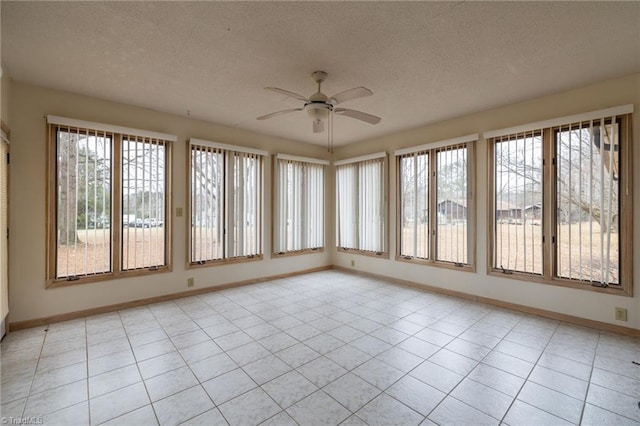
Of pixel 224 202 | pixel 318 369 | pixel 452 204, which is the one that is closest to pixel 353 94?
pixel 318 369

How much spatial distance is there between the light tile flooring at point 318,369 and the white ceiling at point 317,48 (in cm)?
274

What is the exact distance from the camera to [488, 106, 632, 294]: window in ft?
10.1

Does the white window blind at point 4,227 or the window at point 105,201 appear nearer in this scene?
the white window blind at point 4,227

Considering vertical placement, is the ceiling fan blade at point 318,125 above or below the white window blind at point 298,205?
above

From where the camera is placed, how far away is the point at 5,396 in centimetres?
201

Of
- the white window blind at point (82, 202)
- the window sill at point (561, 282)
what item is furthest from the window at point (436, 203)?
the white window blind at point (82, 202)

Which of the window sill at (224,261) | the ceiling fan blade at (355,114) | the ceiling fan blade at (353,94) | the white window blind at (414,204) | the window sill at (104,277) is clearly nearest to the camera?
the ceiling fan blade at (353,94)

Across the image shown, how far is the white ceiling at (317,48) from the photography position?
2.03 metres

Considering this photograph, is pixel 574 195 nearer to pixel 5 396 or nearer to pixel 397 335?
pixel 397 335

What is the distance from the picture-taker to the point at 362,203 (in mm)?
5762

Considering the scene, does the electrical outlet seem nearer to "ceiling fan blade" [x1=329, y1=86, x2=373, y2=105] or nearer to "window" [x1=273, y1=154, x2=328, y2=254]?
"ceiling fan blade" [x1=329, y1=86, x2=373, y2=105]

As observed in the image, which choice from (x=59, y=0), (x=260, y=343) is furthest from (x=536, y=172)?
(x=59, y=0)

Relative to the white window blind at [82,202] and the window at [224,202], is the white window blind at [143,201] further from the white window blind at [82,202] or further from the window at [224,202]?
the window at [224,202]

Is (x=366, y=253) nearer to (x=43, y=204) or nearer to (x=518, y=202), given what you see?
(x=518, y=202)
